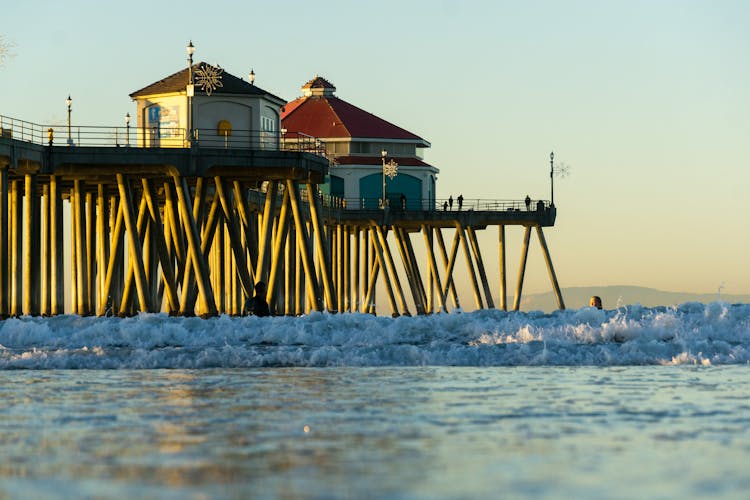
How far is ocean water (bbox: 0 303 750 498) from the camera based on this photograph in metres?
9.12

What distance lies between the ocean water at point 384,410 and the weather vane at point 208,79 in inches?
803

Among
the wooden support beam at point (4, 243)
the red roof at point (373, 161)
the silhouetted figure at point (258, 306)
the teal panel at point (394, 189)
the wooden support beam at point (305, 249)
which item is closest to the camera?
the silhouetted figure at point (258, 306)

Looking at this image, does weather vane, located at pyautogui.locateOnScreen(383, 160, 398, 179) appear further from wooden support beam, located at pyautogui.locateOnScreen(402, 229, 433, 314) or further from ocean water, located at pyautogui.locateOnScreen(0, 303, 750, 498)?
ocean water, located at pyautogui.locateOnScreen(0, 303, 750, 498)

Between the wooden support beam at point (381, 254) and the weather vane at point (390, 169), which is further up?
the weather vane at point (390, 169)

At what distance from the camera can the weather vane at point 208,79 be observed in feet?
151

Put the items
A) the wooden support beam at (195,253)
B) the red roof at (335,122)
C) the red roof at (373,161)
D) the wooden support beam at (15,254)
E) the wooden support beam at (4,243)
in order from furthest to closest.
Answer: the red roof at (335,122), the red roof at (373,161), the wooden support beam at (195,253), the wooden support beam at (15,254), the wooden support beam at (4,243)

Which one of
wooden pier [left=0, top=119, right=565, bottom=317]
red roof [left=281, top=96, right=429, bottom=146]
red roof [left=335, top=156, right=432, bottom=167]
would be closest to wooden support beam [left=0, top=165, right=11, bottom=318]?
wooden pier [left=0, top=119, right=565, bottom=317]

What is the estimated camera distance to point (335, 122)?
273ft

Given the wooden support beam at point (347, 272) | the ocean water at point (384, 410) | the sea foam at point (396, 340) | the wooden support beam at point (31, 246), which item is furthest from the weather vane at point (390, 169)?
the ocean water at point (384, 410)

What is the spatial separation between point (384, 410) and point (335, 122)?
70.1 m

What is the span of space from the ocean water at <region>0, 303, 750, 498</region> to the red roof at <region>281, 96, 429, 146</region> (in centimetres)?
5594

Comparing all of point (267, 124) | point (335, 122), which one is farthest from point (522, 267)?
point (267, 124)

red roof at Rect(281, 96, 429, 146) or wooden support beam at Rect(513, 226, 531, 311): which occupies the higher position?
red roof at Rect(281, 96, 429, 146)

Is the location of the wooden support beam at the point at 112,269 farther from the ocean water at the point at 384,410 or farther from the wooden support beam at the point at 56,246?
the ocean water at the point at 384,410
